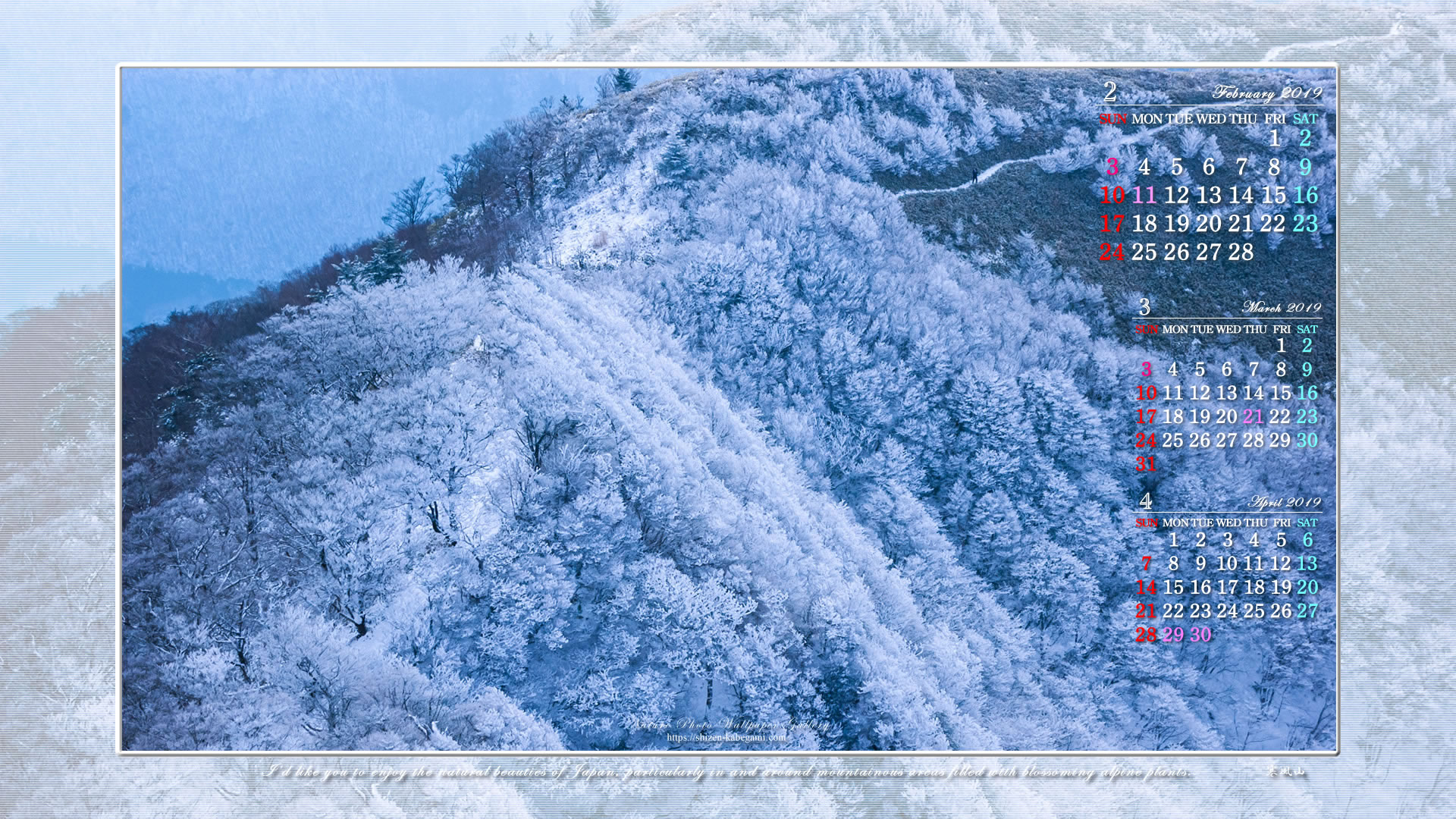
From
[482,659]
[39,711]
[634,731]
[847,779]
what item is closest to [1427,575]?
[847,779]

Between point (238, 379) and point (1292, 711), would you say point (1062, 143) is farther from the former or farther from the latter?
point (238, 379)

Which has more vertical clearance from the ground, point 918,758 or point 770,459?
point 770,459

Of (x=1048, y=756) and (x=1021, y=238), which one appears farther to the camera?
(x=1021, y=238)

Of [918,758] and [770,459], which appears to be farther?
[770,459]
